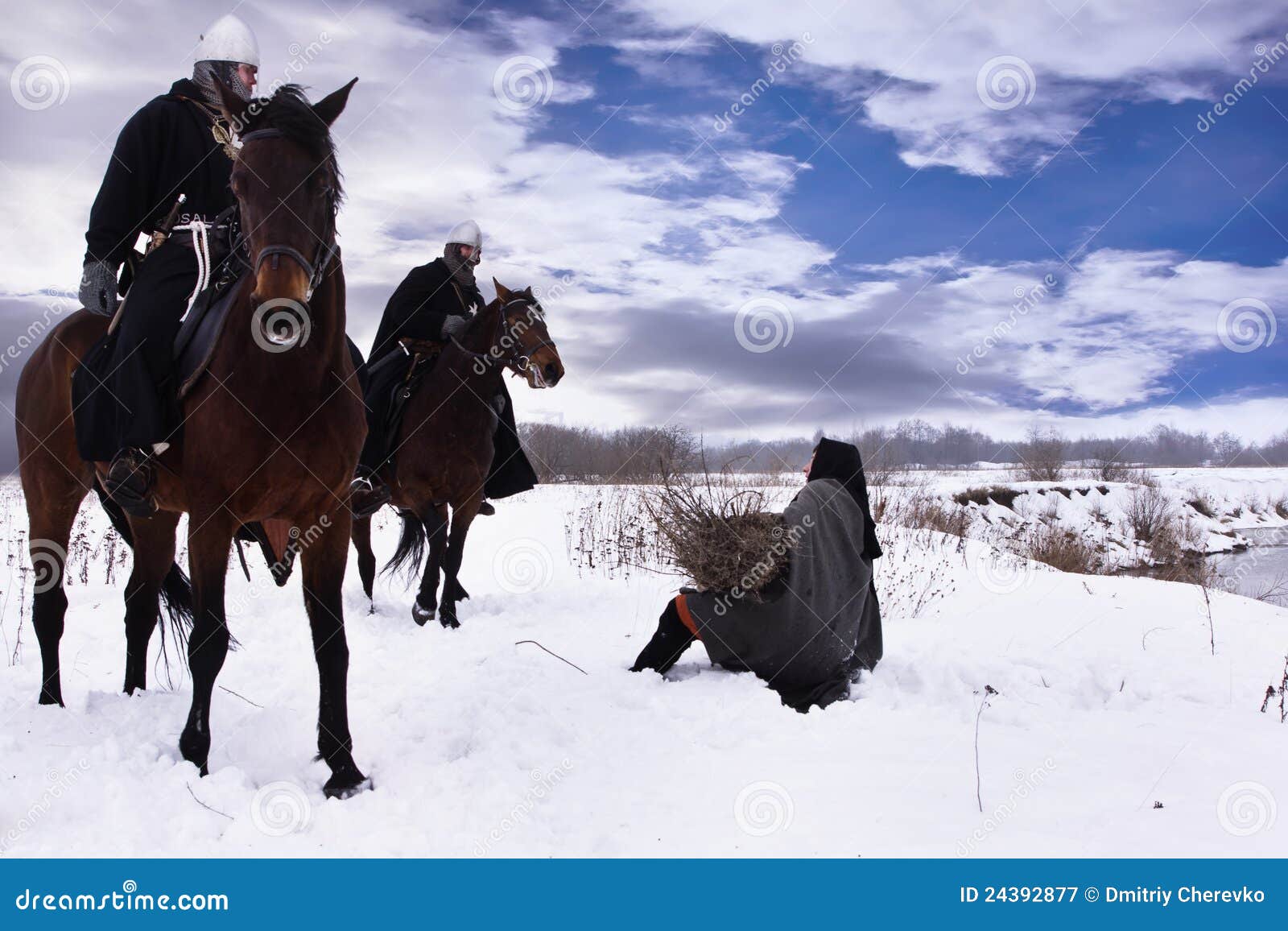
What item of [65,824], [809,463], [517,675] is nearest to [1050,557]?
[809,463]

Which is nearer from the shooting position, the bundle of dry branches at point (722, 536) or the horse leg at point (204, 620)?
the horse leg at point (204, 620)

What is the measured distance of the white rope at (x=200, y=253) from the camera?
397 cm

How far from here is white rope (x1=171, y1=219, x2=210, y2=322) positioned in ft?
13.0

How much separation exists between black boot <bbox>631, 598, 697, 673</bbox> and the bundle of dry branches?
27cm

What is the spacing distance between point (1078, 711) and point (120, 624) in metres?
7.40

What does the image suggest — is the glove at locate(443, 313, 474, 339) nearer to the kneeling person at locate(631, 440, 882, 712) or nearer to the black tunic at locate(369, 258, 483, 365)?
the black tunic at locate(369, 258, 483, 365)

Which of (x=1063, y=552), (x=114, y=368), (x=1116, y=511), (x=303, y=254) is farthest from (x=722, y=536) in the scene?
(x=1116, y=511)

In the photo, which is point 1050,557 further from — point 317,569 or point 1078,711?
point 317,569

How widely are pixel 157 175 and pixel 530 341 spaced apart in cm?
321

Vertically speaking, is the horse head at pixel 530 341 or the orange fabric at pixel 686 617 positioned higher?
the horse head at pixel 530 341

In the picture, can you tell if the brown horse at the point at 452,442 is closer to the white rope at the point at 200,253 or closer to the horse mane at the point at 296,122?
the white rope at the point at 200,253

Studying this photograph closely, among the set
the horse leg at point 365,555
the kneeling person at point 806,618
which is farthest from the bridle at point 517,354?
the kneeling person at point 806,618

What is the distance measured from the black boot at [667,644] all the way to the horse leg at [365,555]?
144 inches

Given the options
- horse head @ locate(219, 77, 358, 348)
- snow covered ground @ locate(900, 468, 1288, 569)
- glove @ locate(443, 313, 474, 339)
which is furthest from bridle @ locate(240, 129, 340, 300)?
snow covered ground @ locate(900, 468, 1288, 569)
